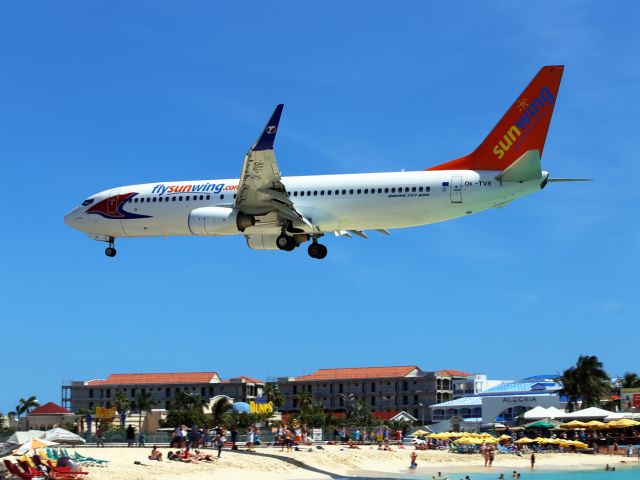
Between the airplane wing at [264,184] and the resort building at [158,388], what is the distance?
8110cm

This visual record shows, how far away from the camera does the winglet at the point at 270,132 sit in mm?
35094

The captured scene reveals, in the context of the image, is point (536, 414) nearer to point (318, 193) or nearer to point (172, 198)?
point (318, 193)

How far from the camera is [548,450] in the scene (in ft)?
216

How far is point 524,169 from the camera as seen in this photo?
35.8 meters

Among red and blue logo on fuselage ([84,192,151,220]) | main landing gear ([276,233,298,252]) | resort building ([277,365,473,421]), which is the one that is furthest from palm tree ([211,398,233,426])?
main landing gear ([276,233,298,252])

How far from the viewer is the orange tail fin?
123 ft

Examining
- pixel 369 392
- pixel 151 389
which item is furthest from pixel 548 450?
pixel 151 389

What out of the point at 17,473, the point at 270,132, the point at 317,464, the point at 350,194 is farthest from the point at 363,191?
the point at 17,473

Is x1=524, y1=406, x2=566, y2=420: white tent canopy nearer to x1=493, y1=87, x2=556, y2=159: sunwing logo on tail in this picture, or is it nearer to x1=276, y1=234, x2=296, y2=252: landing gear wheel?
x1=276, y1=234, x2=296, y2=252: landing gear wheel

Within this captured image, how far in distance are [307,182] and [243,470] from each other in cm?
1188

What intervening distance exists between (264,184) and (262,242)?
163 inches

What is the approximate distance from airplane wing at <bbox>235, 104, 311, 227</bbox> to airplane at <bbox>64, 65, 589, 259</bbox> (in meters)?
0.04

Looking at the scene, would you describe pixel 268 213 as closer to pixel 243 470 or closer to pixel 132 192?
pixel 132 192

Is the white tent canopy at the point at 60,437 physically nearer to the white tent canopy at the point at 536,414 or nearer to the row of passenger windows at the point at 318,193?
the row of passenger windows at the point at 318,193
